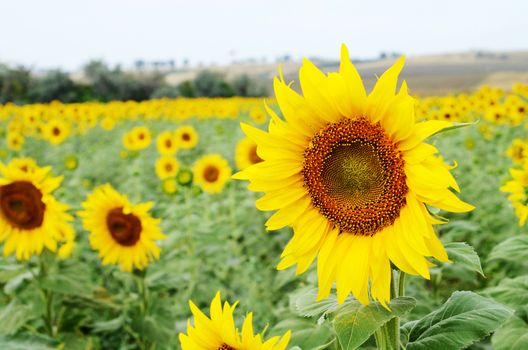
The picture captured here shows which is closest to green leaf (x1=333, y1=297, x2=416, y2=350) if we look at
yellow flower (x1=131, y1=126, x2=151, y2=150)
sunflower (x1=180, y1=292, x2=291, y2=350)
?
sunflower (x1=180, y1=292, x2=291, y2=350)

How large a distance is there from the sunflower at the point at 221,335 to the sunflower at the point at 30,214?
6.30ft

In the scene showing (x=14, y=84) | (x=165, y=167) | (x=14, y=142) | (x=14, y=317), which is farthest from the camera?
(x=14, y=84)

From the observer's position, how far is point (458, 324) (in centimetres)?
139

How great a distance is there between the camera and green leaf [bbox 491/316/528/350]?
180 cm

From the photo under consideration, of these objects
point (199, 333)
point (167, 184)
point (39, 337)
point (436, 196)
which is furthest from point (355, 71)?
Result: point (167, 184)

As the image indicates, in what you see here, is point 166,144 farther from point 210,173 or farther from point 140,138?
point 210,173

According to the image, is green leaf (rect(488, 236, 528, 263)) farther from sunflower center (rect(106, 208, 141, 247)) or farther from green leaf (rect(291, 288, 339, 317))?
sunflower center (rect(106, 208, 141, 247))

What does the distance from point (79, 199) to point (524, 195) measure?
4.71 meters

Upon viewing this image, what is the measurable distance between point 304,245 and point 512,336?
2.93ft

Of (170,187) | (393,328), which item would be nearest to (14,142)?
(170,187)

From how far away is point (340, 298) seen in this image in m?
1.33

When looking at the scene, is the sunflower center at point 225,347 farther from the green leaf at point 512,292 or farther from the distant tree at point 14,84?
the distant tree at point 14,84

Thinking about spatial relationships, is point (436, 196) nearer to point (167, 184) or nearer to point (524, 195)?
point (524, 195)

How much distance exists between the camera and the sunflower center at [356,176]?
132cm
